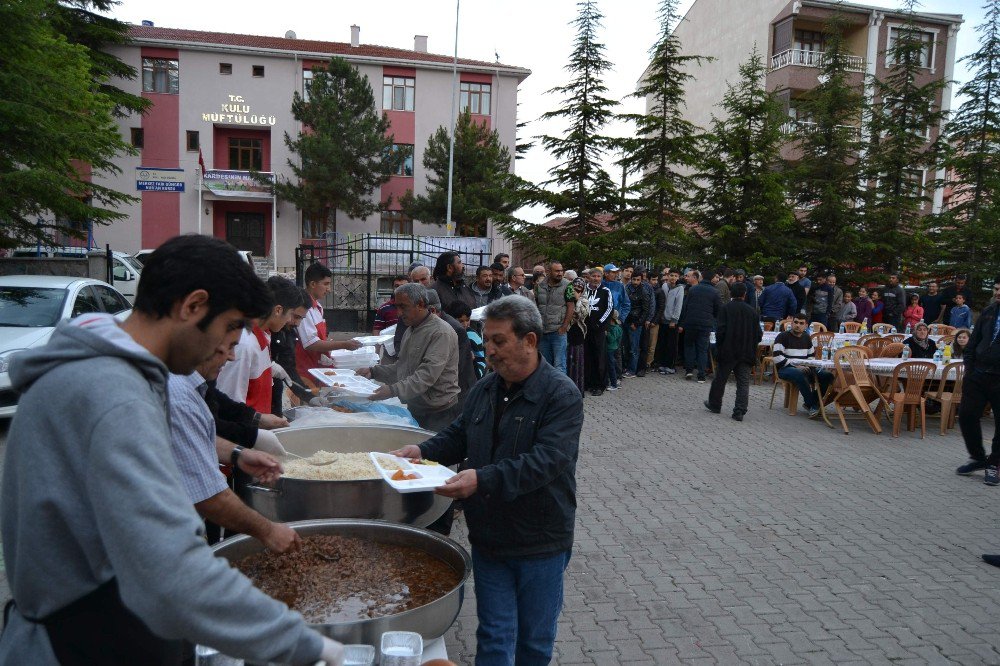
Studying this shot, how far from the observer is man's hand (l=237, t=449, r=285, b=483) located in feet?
9.77

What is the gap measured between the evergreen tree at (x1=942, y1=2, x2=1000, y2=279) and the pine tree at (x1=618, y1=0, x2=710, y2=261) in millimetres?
9939

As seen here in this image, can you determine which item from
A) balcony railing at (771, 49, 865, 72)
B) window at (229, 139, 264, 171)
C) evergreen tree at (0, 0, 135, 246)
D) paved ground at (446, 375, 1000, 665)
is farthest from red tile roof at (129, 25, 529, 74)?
paved ground at (446, 375, 1000, 665)

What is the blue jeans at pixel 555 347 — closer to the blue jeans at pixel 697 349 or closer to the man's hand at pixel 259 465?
the blue jeans at pixel 697 349

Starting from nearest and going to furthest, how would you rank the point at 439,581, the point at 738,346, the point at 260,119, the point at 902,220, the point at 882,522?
the point at 439,581 → the point at 882,522 → the point at 738,346 → the point at 902,220 → the point at 260,119

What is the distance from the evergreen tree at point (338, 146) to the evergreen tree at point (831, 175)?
A: 65.5ft

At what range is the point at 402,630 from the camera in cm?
227

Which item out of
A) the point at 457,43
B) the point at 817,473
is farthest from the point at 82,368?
the point at 457,43

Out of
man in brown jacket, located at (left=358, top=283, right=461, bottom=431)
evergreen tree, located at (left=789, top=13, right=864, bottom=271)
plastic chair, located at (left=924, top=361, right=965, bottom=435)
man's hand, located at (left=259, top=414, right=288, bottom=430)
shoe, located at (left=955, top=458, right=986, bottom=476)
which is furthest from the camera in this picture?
evergreen tree, located at (left=789, top=13, right=864, bottom=271)

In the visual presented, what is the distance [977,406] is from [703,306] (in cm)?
669

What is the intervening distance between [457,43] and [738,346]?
25859 mm

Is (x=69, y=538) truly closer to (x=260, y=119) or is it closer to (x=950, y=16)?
(x=260, y=119)

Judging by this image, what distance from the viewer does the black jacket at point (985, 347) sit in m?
7.29

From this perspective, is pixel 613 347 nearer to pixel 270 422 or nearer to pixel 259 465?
pixel 270 422

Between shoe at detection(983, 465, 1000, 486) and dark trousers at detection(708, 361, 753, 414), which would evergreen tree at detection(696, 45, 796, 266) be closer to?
dark trousers at detection(708, 361, 753, 414)
